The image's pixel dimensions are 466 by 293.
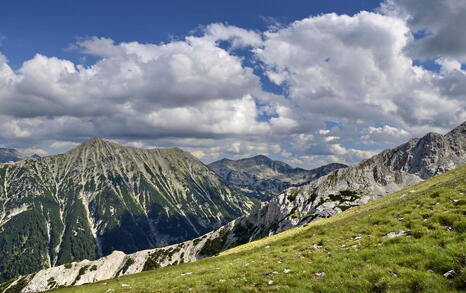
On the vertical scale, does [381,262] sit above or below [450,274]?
below

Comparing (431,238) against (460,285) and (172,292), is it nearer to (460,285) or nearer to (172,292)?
(460,285)

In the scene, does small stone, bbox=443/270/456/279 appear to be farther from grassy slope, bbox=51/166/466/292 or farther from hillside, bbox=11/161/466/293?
grassy slope, bbox=51/166/466/292

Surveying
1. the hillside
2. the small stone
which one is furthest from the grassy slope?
the small stone

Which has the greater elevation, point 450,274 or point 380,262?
point 450,274

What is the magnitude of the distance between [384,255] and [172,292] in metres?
12.9

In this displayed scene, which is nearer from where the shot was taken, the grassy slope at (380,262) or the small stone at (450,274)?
the small stone at (450,274)

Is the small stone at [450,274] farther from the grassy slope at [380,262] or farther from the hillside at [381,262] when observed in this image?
the grassy slope at [380,262]

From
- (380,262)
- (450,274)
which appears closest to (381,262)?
(380,262)

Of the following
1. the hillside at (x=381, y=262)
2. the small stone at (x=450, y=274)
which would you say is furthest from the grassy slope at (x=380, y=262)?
the small stone at (x=450, y=274)

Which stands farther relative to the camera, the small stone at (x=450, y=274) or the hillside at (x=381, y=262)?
the hillside at (x=381, y=262)

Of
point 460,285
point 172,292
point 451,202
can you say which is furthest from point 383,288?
point 451,202

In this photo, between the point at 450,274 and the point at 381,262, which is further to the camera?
the point at 381,262

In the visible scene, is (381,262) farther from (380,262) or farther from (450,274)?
(450,274)

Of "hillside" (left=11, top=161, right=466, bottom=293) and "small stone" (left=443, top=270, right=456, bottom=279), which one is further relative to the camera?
"hillside" (left=11, top=161, right=466, bottom=293)
